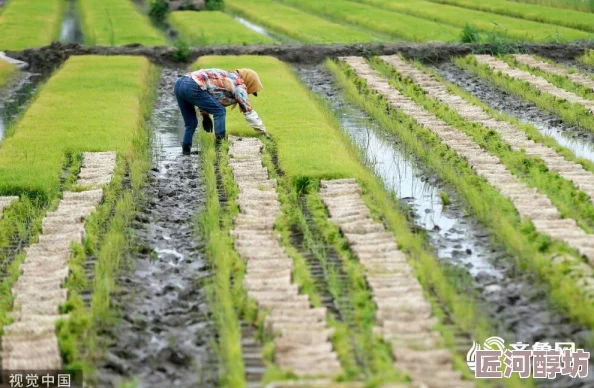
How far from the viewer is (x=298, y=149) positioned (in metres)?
9.68

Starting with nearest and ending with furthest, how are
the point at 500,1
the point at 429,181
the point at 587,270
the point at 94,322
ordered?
the point at 94,322
the point at 587,270
the point at 429,181
the point at 500,1

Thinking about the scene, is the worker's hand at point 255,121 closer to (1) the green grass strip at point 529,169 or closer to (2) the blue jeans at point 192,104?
(2) the blue jeans at point 192,104

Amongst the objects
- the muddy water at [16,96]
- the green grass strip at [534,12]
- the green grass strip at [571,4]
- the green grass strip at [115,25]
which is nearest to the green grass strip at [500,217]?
the muddy water at [16,96]

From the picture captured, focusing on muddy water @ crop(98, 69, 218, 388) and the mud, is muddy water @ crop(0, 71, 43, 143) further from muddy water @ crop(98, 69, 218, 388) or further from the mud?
muddy water @ crop(98, 69, 218, 388)

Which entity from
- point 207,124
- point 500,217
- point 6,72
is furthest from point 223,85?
point 6,72

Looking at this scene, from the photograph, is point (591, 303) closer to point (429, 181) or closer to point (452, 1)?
point (429, 181)

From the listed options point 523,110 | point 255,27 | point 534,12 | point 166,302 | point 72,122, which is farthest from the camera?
point 255,27

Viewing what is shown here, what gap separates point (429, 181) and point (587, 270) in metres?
2.98

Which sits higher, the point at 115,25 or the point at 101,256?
the point at 101,256

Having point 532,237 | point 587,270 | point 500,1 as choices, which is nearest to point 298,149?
point 532,237

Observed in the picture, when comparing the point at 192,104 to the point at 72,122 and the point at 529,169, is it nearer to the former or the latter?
the point at 72,122

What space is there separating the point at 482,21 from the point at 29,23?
1129 cm

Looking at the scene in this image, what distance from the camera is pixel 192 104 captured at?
32.8 feet

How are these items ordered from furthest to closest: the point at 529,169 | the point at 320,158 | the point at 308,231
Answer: the point at 320,158 < the point at 529,169 < the point at 308,231
